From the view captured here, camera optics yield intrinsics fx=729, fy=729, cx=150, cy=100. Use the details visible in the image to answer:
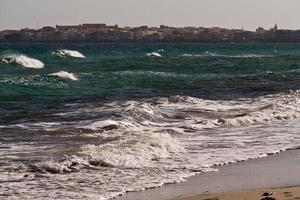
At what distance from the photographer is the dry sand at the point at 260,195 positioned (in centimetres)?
909

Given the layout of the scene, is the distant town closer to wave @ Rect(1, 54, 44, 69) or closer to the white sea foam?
wave @ Rect(1, 54, 44, 69)

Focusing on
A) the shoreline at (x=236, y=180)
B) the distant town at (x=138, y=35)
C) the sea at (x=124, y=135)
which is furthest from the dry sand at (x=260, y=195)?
the distant town at (x=138, y=35)

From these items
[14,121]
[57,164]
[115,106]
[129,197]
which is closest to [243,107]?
[115,106]

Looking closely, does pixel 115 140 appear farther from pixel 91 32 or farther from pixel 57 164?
pixel 91 32

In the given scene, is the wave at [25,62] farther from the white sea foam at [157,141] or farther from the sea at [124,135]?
the white sea foam at [157,141]

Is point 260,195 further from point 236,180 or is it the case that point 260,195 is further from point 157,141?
point 157,141

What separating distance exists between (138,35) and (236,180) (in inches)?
6524

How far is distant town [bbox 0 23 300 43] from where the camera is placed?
165 metres

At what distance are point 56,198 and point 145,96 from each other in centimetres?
1680

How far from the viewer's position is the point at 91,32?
175 m

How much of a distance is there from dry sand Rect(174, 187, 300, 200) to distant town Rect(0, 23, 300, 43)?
150 m

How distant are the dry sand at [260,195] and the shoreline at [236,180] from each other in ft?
0.48

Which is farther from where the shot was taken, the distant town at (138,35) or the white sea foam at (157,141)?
the distant town at (138,35)

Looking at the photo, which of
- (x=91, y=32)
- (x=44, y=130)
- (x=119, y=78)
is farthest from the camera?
(x=91, y=32)
